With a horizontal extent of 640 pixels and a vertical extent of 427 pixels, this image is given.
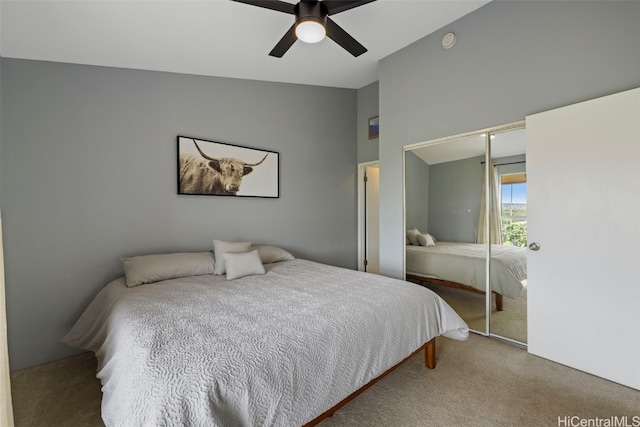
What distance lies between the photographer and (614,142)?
77.7 inches

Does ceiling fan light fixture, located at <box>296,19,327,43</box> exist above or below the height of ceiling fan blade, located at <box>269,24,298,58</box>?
below

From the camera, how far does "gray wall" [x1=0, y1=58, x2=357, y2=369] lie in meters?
2.26

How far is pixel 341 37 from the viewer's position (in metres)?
2.04

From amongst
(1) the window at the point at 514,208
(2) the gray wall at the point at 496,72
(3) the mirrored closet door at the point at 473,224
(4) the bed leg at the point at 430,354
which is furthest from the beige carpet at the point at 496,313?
(4) the bed leg at the point at 430,354

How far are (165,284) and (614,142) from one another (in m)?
3.56

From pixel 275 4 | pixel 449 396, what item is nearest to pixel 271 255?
pixel 449 396

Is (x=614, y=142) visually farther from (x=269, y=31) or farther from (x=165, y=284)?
(x=165, y=284)

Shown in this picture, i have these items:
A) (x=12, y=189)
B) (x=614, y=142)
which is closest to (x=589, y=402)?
(x=614, y=142)

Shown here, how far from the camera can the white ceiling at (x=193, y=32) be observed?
6.57ft

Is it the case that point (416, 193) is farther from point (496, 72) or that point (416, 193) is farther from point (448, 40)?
point (448, 40)

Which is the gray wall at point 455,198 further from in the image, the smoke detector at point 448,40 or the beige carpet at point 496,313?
the smoke detector at point 448,40

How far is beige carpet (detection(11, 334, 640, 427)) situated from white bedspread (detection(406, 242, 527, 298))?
2.16ft

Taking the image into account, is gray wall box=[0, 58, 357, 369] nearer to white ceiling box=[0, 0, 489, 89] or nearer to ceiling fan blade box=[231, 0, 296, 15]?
white ceiling box=[0, 0, 489, 89]

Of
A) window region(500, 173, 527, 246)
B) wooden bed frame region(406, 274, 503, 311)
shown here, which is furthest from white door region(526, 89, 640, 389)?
wooden bed frame region(406, 274, 503, 311)
